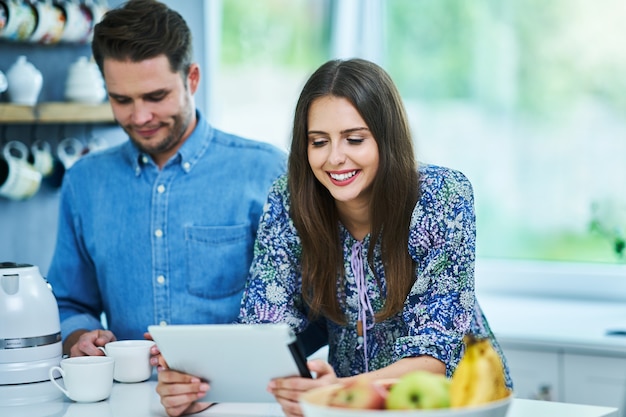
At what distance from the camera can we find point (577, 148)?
153 inches

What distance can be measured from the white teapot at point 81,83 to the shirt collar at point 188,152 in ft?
2.16

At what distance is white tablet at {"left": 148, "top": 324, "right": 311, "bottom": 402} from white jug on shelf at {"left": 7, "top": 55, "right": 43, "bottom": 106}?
1.46 m

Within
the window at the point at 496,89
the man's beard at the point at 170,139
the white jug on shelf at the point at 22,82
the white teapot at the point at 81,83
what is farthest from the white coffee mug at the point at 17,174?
the window at the point at 496,89

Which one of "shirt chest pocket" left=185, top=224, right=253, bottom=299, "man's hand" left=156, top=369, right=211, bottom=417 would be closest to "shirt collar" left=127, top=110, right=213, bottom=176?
"shirt chest pocket" left=185, top=224, right=253, bottom=299

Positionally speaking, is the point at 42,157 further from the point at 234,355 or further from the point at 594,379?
the point at 594,379

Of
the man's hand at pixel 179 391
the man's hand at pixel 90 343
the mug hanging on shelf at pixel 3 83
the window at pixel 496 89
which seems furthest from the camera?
the window at pixel 496 89

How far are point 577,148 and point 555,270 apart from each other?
0.48 meters

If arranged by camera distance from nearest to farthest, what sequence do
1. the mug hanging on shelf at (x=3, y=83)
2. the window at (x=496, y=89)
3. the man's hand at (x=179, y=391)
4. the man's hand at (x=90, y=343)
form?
the man's hand at (x=179, y=391) → the man's hand at (x=90, y=343) → the mug hanging on shelf at (x=3, y=83) → the window at (x=496, y=89)

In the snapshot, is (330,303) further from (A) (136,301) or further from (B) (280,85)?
(B) (280,85)

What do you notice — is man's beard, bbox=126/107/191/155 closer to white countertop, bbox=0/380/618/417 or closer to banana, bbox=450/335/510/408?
white countertop, bbox=0/380/618/417

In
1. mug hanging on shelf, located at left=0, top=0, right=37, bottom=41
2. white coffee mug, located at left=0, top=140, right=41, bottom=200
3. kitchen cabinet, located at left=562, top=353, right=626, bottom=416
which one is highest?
mug hanging on shelf, located at left=0, top=0, right=37, bottom=41

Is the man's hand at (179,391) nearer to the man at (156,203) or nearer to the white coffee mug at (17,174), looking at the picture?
the man at (156,203)

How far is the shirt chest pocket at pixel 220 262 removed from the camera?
2.58 m

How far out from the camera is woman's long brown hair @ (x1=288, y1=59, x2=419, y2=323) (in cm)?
213
